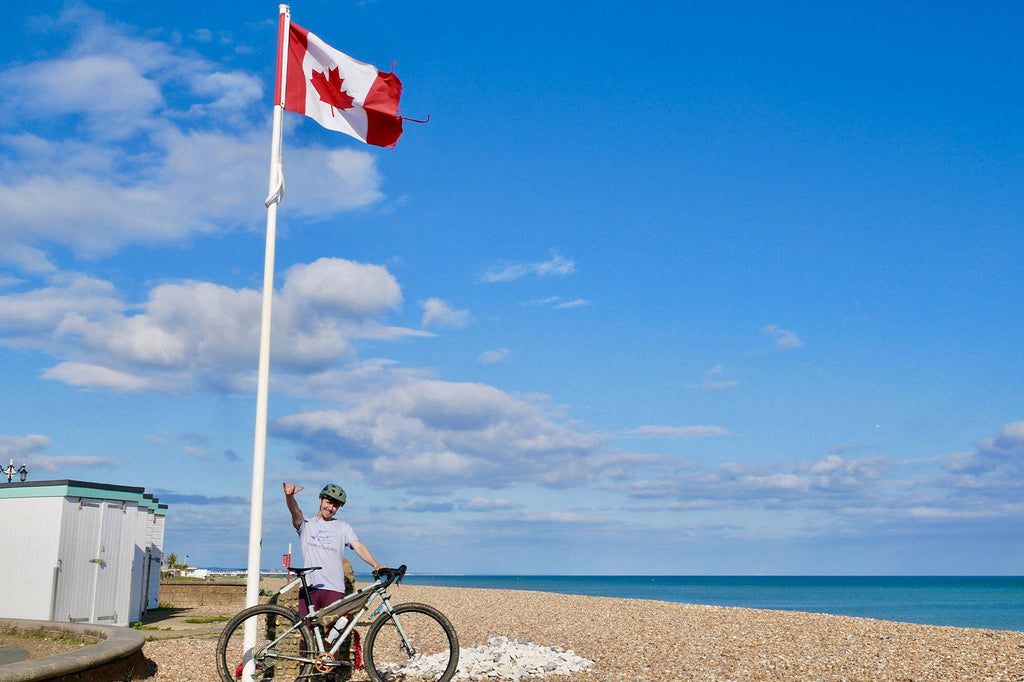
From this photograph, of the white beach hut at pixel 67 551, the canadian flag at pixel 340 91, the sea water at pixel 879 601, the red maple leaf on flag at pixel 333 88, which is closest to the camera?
the canadian flag at pixel 340 91

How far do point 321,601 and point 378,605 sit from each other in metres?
0.55

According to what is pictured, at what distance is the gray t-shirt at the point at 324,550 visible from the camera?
26.8ft

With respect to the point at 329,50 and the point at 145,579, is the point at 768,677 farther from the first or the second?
the point at 145,579

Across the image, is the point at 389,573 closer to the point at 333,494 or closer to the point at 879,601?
the point at 333,494

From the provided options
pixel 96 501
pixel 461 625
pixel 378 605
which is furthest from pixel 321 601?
pixel 461 625

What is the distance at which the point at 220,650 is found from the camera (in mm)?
8117

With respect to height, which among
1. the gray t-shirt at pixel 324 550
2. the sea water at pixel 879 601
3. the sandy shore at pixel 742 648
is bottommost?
the sea water at pixel 879 601

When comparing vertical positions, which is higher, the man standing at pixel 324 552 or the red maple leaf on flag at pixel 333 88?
the red maple leaf on flag at pixel 333 88

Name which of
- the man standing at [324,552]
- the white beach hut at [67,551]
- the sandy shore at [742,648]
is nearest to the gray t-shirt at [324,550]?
the man standing at [324,552]

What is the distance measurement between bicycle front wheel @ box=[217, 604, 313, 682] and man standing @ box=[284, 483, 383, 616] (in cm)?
23

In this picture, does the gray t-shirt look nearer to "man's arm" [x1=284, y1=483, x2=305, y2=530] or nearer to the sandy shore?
"man's arm" [x1=284, y1=483, x2=305, y2=530]

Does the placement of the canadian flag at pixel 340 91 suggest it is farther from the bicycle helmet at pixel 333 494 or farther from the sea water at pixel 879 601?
the sea water at pixel 879 601

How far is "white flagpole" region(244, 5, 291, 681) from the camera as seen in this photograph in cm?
849

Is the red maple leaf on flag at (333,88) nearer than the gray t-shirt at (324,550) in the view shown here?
No
